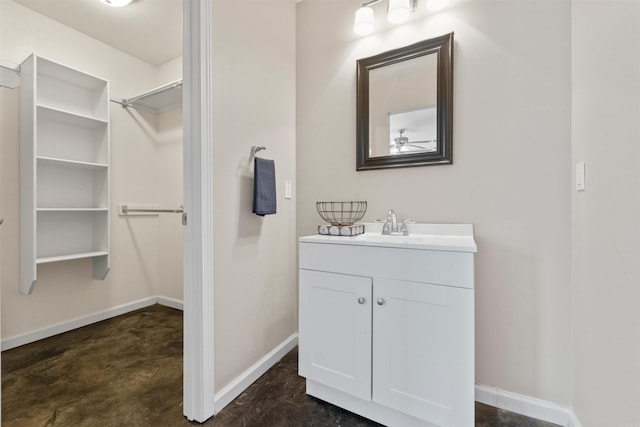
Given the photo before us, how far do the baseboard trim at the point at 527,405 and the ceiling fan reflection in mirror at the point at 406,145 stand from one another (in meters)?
1.29

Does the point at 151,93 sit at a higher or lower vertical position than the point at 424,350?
higher

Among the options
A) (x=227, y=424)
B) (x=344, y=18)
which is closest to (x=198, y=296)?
(x=227, y=424)

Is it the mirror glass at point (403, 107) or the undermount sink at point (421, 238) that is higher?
the mirror glass at point (403, 107)

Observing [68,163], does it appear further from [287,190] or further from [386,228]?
[386,228]

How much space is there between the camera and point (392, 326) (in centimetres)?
117

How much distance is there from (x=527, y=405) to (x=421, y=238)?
3.07 feet

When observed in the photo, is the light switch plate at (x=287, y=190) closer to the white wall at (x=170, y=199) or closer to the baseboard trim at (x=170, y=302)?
the white wall at (x=170, y=199)

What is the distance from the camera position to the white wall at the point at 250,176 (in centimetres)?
138

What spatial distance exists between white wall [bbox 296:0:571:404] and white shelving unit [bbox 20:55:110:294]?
2.34 metres

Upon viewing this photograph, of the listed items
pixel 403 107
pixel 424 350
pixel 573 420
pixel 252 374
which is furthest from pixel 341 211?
pixel 573 420

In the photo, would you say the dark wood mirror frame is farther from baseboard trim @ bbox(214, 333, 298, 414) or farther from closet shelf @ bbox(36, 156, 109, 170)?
closet shelf @ bbox(36, 156, 109, 170)

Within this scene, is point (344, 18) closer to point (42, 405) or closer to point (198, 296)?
point (198, 296)

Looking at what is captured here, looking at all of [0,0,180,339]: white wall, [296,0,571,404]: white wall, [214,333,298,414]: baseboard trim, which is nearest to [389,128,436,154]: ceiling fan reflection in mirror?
[296,0,571,404]: white wall

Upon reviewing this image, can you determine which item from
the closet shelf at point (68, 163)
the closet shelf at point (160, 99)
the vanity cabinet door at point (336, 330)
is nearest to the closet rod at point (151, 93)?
the closet shelf at point (160, 99)
